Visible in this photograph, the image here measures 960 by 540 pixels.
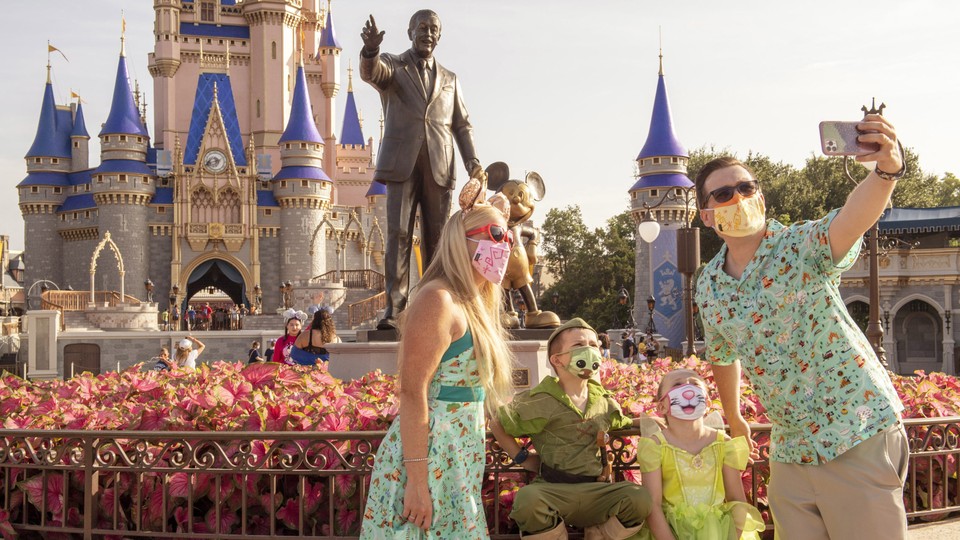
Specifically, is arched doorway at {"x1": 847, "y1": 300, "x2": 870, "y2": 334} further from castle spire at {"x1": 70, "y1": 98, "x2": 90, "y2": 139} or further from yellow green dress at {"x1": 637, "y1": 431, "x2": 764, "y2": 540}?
castle spire at {"x1": 70, "y1": 98, "x2": 90, "y2": 139}

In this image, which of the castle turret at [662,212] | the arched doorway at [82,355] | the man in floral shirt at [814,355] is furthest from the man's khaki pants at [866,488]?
the castle turret at [662,212]

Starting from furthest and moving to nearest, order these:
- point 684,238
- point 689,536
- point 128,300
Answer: point 128,300
point 684,238
point 689,536

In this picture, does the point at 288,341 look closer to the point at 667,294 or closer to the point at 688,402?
the point at 688,402

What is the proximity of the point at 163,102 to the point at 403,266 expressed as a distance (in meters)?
48.6

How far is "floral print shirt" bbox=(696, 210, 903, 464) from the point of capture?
2615 mm

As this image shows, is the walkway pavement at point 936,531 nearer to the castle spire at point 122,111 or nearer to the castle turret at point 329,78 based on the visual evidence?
the castle spire at point 122,111

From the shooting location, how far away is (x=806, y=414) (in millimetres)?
2693

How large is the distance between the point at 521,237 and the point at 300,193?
41640mm

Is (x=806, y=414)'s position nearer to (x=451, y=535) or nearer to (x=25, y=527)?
(x=451, y=535)

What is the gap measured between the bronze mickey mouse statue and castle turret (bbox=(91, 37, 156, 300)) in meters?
40.8

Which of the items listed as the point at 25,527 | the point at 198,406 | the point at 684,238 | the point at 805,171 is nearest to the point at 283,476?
the point at 198,406

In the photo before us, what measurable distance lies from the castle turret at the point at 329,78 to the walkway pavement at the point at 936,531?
53.5 m

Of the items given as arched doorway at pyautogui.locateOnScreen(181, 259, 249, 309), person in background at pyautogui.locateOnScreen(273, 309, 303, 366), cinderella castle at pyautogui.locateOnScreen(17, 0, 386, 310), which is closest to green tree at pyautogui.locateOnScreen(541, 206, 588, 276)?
cinderella castle at pyautogui.locateOnScreen(17, 0, 386, 310)

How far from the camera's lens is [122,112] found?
149 feet
